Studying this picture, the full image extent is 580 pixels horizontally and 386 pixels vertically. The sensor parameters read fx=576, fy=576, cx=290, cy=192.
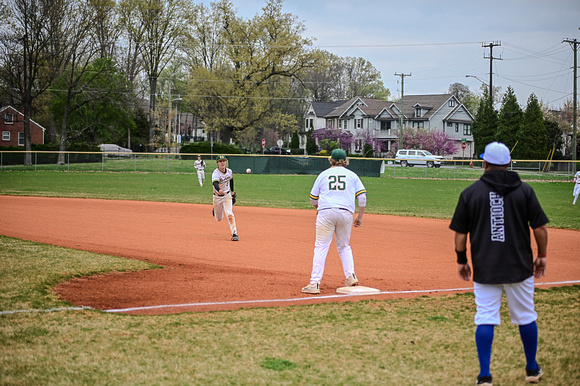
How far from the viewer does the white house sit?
8550 centimetres

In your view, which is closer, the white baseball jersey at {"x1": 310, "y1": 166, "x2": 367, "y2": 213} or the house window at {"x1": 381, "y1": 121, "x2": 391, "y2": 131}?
the white baseball jersey at {"x1": 310, "y1": 166, "x2": 367, "y2": 213}

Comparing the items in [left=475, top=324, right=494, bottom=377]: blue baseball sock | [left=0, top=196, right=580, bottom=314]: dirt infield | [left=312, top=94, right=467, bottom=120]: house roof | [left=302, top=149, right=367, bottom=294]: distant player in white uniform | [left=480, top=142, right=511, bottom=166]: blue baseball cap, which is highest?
[left=312, top=94, right=467, bottom=120]: house roof

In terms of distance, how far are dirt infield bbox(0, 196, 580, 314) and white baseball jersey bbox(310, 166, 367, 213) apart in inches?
54.9

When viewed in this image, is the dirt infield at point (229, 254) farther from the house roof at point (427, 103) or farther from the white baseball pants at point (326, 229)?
the house roof at point (427, 103)

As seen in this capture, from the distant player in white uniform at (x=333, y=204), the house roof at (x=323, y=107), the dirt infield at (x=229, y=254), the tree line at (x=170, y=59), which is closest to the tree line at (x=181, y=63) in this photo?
the tree line at (x=170, y=59)

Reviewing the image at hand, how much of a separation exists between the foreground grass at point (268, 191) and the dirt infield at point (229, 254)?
3.17 metres

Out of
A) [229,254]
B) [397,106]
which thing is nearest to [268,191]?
[229,254]

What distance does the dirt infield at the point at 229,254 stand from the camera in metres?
8.72

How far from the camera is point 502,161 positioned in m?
4.97

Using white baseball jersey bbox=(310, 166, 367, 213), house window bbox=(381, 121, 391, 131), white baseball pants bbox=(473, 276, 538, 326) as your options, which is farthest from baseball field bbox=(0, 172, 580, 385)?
house window bbox=(381, 121, 391, 131)

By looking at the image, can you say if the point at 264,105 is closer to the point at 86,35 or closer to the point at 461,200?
the point at 86,35

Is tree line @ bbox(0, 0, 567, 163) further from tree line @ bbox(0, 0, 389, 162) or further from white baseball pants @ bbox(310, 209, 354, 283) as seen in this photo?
white baseball pants @ bbox(310, 209, 354, 283)

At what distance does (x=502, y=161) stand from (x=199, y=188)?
29.3m

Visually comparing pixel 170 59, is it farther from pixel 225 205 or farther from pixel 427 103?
pixel 225 205
